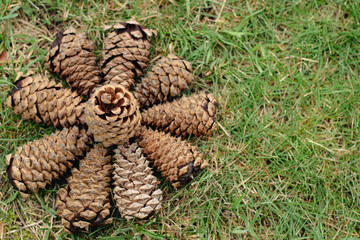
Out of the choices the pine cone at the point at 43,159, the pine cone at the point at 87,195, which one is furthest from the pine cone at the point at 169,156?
the pine cone at the point at 43,159

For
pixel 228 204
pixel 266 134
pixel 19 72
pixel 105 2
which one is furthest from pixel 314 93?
pixel 19 72

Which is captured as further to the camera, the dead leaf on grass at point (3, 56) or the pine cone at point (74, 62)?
the dead leaf on grass at point (3, 56)

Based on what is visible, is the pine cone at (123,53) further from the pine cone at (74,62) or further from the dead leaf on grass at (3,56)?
the dead leaf on grass at (3,56)

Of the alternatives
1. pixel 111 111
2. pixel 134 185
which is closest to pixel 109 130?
pixel 111 111

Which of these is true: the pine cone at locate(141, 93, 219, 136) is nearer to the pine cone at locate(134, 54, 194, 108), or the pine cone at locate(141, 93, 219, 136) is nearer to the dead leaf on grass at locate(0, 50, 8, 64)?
the pine cone at locate(134, 54, 194, 108)

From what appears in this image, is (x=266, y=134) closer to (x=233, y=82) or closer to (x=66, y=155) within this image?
(x=233, y=82)

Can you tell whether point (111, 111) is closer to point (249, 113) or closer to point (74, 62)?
point (74, 62)
